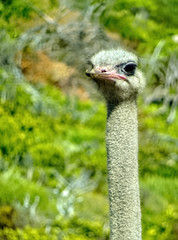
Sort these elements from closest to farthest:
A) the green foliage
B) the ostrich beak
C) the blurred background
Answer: the ostrich beak
the green foliage
the blurred background

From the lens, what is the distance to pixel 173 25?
773 cm

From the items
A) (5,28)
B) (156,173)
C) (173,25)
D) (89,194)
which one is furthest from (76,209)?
(173,25)

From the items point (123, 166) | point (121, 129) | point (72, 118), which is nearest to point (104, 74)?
point (121, 129)

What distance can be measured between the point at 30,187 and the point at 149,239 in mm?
1137

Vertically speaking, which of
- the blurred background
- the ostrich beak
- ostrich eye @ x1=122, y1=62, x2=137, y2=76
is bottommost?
the ostrich beak

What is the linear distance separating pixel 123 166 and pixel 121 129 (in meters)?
0.11

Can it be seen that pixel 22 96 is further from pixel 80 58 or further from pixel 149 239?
pixel 149 239

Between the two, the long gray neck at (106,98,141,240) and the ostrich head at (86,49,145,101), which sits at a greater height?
the ostrich head at (86,49,145,101)

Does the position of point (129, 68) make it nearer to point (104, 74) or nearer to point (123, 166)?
point (104, 74)

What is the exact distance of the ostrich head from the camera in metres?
2.39

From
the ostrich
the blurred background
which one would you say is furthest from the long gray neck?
the blurred background

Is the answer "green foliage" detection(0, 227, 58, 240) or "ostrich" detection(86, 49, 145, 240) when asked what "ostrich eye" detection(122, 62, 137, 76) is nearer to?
"ostrich" detection(86, 49, 145, 240)

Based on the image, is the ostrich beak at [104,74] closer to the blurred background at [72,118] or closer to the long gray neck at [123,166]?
the long gray neck at [123,166]

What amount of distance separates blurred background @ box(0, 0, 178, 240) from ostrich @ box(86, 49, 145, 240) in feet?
4.40
